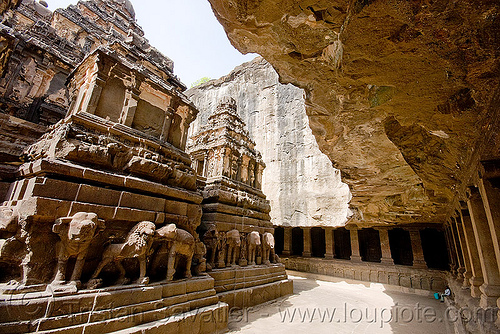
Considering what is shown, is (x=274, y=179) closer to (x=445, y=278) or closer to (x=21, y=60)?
(x=445, y=278)

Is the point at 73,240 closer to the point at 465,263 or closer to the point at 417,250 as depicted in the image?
the point at 465,263

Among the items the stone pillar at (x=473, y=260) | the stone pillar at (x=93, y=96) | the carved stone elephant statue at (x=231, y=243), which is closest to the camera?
the stone pillar at (x=473, y=260)

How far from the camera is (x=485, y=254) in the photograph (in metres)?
3.98

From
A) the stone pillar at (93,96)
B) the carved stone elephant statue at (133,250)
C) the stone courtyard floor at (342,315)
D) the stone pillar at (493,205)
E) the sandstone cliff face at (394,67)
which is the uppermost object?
the stone pillar at (93,96)

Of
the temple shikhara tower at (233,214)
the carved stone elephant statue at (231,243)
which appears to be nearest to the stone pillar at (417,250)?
the temple shikhara tower at (233,214)

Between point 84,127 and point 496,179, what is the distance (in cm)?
711

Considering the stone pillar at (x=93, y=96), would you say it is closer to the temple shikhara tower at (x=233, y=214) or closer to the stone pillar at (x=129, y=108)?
the stone pillar at (x=129, y=108)

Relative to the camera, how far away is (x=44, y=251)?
11.3 feet

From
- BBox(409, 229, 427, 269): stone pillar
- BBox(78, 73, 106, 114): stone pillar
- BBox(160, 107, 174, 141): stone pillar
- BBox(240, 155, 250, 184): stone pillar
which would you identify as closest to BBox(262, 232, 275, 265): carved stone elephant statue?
BBox(240, 155, 250, 184): stone pillar

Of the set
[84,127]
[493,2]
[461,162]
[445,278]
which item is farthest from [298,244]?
[493,2]

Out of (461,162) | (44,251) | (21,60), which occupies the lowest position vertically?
(44,251)

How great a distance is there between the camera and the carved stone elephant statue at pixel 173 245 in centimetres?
450

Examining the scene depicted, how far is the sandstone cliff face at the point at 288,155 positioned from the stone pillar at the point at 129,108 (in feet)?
34.5

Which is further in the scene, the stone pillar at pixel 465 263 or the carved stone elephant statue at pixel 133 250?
the stone pillar at pixel 465 263
